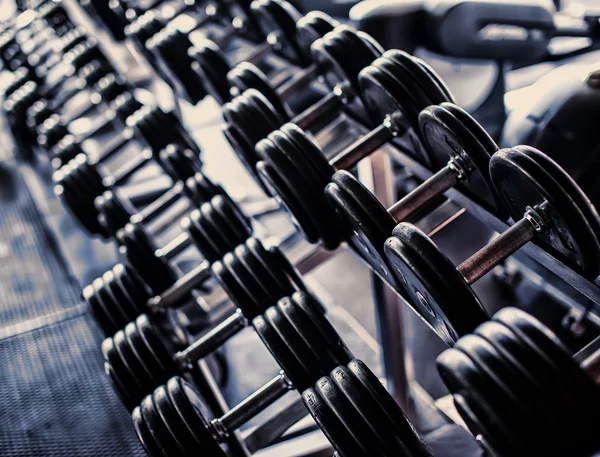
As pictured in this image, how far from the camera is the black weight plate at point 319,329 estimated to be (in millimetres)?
791

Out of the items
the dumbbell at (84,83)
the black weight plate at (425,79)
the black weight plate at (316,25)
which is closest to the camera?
the black weight plate at (425,79)

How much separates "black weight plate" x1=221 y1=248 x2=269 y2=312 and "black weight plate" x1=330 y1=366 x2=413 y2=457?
9.9 inches

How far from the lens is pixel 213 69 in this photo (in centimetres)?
135

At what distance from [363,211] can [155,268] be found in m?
0.58

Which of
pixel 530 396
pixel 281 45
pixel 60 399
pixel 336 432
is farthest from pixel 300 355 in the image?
pixel 281 45

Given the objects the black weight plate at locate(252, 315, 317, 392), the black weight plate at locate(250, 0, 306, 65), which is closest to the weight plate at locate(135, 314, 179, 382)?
the black weight plate at locate(252, 315, 317, 392)

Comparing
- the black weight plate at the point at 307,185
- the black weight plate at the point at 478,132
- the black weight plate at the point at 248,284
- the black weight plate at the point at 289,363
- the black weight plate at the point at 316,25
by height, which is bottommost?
the black weight plate at the point at 289,363

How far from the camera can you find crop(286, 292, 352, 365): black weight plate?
0.79m

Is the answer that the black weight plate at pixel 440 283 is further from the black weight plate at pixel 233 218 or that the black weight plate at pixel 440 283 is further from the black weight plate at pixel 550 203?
the black weight plate at pixel 233 218

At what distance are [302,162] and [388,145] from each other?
0.25 metres

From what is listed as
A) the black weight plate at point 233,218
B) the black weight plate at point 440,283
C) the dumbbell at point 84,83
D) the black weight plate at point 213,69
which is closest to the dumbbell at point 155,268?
the black weight plate at point 233,218

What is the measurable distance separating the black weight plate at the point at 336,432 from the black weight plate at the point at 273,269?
10.0 inches

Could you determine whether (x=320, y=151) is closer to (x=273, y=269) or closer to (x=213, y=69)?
(x=273, y=269)

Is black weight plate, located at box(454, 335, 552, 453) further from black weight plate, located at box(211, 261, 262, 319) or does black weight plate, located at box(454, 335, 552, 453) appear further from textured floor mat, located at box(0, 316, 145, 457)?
textured floor mat, located at box(0, 316, 145, 457)
